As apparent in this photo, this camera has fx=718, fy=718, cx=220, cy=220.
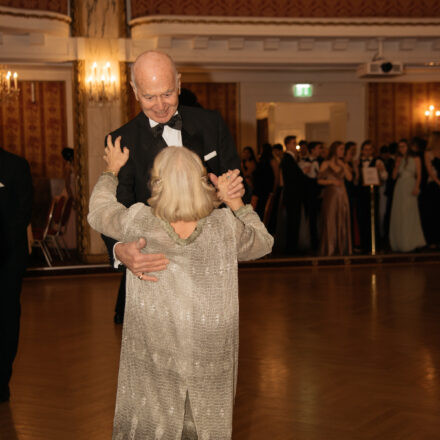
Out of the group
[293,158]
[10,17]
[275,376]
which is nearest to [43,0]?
[10,17]

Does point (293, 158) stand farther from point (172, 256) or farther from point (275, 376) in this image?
point (172, 256)

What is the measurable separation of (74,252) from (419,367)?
23.3ft

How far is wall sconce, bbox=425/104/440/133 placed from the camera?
14.6 m

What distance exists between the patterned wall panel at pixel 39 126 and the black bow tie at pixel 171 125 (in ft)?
36.6

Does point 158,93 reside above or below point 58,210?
above

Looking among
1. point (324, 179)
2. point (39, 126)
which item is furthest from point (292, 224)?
point (39, 126)

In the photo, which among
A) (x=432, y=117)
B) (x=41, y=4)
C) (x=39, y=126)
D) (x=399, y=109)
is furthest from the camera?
(x=432, y=117)

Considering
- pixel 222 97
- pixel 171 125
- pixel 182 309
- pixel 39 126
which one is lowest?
pixel 182 309

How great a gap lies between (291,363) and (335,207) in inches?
208

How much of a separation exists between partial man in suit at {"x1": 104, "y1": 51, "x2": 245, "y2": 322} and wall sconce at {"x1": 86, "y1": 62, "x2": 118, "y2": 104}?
6787 mm

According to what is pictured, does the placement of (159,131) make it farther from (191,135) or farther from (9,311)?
(9,311)

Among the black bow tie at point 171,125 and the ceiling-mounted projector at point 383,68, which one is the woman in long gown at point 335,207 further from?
the black bow tie at point 171,125

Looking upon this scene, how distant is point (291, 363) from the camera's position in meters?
4.56

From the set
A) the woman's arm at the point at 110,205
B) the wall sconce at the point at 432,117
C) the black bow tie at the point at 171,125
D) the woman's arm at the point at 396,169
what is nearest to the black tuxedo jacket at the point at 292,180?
the woman's arm at the point at 396,169
